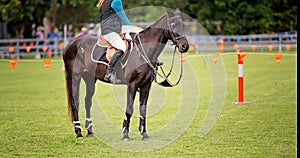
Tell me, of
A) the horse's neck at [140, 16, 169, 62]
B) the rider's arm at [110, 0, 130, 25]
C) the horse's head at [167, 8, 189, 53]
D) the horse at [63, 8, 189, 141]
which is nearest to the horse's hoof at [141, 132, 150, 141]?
the horse at [63, 8, 189, 141]

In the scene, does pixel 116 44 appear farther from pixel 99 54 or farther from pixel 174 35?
pixel 174 35

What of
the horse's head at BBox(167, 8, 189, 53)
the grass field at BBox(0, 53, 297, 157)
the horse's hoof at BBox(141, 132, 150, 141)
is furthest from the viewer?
the horse's hoof at BBox(141, 132, 150, 141)

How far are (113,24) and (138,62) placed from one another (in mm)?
715

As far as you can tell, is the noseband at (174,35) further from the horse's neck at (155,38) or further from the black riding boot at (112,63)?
the black riding boot at (112,63)

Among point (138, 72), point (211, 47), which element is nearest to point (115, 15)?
point (138, 72)

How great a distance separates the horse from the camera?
33.0 feet

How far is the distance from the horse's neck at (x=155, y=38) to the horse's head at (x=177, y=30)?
0.39 feet

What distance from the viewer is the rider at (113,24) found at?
1027 centimetres

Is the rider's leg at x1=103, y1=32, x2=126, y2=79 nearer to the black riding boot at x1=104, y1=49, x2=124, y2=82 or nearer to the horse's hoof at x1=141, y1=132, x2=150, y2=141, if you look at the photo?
the black riding boot at x1=104, y1=49, x2=124, y2=82

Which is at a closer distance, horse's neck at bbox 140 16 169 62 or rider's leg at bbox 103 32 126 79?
horse's neck at bbox 140 16 169 62

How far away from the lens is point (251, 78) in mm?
21797

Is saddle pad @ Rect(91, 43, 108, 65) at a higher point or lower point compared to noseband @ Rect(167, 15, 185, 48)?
lower

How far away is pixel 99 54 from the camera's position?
1076 cm

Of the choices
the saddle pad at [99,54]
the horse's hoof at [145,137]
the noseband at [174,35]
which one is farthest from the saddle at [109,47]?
the horse's hoof at [145,137]
